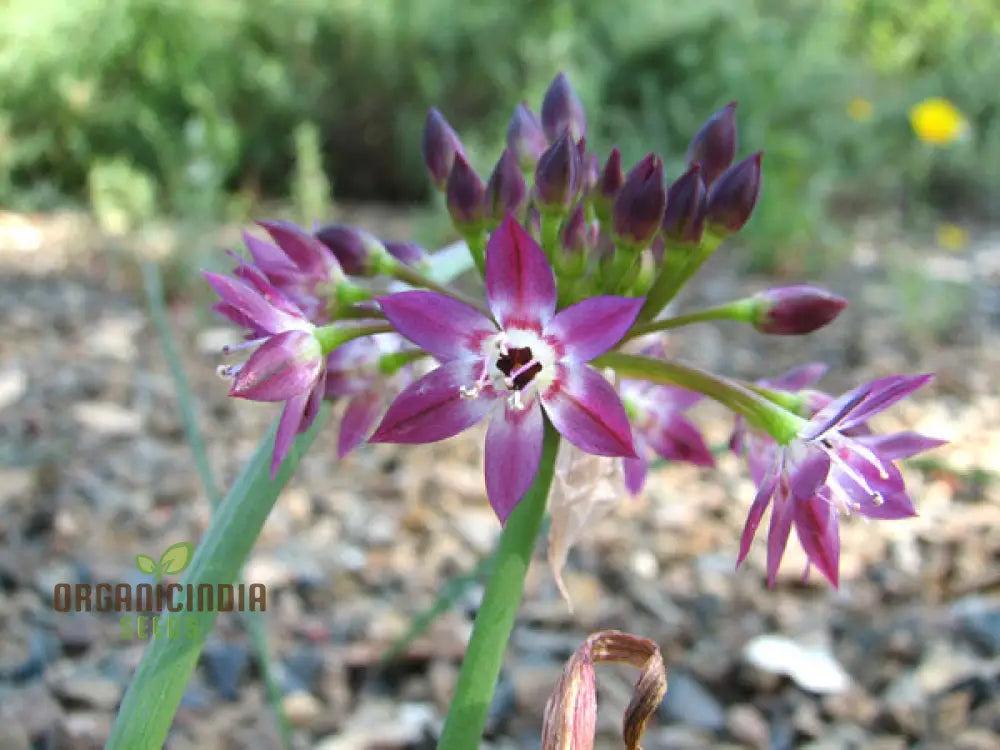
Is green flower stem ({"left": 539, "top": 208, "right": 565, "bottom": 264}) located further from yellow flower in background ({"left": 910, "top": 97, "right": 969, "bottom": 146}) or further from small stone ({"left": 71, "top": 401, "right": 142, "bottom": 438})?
yellow flower in background ({"left": 910, "top": 97, "right": 969, "bottom": 146})

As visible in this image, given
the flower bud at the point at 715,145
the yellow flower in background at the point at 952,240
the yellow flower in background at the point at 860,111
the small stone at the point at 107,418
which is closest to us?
the flower bud at the point at 715,145

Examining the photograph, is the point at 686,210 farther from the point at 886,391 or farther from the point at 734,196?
the point at 886,391

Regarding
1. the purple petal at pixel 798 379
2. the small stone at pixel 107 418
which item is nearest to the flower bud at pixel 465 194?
the purple petal at pixel 798 379

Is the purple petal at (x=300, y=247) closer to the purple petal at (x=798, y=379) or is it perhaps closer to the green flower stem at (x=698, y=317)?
the green flower stem at (x=698, y=317)

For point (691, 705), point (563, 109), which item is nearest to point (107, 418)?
point (691, 705)

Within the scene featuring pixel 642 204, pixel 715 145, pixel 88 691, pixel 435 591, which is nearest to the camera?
pixel 642 204

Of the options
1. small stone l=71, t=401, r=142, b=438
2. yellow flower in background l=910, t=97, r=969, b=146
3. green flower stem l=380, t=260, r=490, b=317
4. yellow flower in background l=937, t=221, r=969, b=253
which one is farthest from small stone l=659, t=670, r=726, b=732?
yellow flower in background l=910, t=97, r=969, b=146
